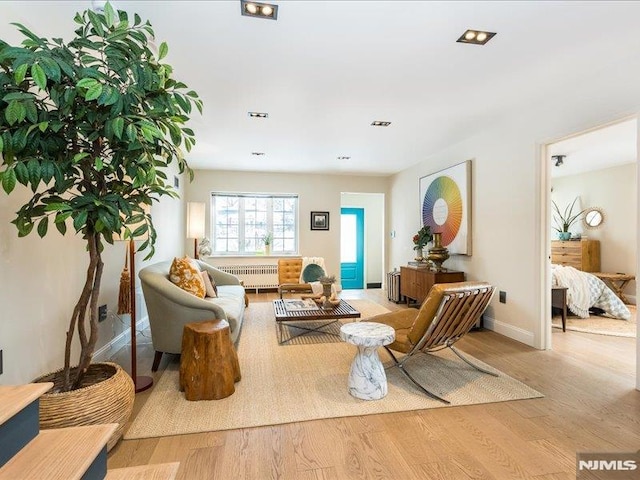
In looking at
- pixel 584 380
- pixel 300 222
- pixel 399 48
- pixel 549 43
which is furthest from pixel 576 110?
pixel 300 222

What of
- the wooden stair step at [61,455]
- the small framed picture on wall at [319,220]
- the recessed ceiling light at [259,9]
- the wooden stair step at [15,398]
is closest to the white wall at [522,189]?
the recessed ceiling light at [259,9]

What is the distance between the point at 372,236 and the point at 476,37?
6.17 m

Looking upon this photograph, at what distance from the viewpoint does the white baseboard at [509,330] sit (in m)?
3.43

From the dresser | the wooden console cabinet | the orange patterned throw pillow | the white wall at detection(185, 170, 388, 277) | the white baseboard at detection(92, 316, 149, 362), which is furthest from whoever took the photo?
the white wall at detection(185, 170, 388, 277)

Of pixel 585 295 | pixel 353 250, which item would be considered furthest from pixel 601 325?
pixel 353 250

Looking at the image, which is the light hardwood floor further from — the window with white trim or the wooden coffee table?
the window with white trim

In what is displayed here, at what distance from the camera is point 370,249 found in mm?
8117

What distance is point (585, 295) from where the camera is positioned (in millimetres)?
4387

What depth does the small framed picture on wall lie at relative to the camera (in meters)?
6.86

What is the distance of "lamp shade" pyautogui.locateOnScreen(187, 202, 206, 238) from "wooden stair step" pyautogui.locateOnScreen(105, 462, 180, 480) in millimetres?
3451

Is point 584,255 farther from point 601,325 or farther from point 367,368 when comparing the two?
point 367,368

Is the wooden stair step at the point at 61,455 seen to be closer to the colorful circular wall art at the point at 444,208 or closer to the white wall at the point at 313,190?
the colorful circular wall art at the point at 444,208

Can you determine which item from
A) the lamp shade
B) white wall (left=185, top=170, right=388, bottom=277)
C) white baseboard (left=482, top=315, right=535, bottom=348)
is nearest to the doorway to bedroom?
white baseboard (left=482, top=315, right=535, bottom=348)

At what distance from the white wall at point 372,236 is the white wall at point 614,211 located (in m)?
3.99
